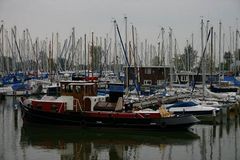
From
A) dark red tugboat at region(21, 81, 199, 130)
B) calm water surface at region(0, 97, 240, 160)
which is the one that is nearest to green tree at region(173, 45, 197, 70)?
dark red tugboat at region(21, 81, 199, 130)

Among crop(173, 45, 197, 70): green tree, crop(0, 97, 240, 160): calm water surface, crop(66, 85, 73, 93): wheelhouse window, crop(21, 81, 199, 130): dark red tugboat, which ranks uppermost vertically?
crop(173, 45, 197, 70): green tree

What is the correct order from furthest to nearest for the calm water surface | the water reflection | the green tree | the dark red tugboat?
1. the green tree
2. the dark red tugboat
3. the water reflection
4. the calm water surface

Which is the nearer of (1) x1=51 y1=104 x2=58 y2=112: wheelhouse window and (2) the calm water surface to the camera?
(2) the calm water surface

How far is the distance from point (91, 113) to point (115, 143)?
4.43 meters

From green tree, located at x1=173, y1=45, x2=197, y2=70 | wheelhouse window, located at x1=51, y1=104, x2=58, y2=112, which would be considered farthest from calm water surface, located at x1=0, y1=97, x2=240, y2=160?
green tree, located at x1=173, y1=45, x2=197, y2=70

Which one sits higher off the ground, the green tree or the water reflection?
the green tree

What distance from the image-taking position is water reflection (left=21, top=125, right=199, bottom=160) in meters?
22.0

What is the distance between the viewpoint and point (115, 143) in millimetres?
24406

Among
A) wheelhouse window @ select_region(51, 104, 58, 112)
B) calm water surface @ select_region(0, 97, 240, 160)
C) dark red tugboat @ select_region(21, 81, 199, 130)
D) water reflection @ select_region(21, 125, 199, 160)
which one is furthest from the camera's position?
wheelhouse window @ select_region(51, 104, 58, 112)

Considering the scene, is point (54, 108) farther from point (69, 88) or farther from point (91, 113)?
point (91, 113)

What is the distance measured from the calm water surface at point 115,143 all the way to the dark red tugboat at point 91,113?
1.67ft

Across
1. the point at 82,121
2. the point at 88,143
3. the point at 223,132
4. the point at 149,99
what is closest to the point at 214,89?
the point at 149,99

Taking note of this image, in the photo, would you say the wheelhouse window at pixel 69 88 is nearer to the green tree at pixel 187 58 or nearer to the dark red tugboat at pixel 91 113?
the dark red tugboat at pixel 91 113

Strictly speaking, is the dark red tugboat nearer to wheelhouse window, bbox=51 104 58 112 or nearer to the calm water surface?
wheelhouse window, bbox=51 104 58 112
